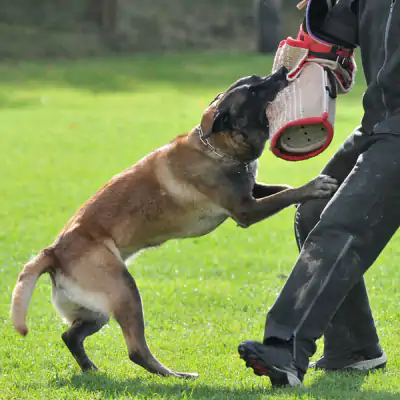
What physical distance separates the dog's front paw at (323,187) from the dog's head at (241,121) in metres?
0.59

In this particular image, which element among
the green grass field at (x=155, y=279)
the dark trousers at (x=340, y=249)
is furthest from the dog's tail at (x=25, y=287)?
the dark trousers at (x=340, y=249)

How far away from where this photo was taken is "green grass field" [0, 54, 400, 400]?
4.50 meters

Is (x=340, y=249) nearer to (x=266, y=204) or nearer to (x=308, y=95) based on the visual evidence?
(x=308, y=95)

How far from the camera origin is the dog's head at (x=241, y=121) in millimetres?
5223

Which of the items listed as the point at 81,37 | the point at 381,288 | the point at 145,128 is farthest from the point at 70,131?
the point at 81,37

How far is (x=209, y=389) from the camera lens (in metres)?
4.34

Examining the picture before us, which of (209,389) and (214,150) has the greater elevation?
(214,150)

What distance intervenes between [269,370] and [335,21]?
1647mm

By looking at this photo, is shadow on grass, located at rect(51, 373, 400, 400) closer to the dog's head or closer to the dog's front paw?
the dog's front paw

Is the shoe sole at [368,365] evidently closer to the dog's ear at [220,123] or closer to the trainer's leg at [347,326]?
the trainer's leg at [347,326]

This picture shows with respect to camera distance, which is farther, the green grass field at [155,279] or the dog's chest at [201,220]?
the dog's chest at [201,220]

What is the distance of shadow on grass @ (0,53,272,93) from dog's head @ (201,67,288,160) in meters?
16.0

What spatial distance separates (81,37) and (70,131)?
43.3 feet

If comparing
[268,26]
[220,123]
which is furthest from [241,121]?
[268,26]
